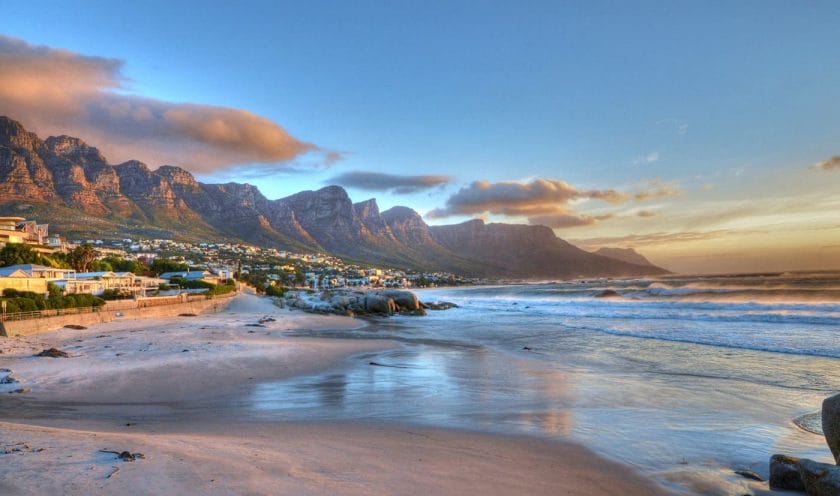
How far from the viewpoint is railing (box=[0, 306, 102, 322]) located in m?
25.6

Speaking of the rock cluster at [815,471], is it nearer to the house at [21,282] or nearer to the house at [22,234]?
the house at [21,282]

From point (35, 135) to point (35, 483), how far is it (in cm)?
22786

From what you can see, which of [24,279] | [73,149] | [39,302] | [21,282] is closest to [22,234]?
[24,279]

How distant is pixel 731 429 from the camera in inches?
405

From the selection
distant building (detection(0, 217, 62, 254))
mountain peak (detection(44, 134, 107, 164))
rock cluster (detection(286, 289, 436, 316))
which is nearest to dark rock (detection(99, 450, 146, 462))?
rock cluster (detection(286, 289, 436, 316))

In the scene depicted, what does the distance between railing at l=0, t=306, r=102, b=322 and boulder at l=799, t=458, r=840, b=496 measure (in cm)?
3337

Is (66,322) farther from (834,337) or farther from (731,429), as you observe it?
(834,337)

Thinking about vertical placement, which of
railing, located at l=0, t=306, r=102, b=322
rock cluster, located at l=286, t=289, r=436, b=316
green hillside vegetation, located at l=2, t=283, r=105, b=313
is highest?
green hillside vegetation, located at l=2, t=283, r=105, b=313

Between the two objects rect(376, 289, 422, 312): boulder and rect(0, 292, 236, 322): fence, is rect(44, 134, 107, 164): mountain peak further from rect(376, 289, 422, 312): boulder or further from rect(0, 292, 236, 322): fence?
rect(376, 289, 422, 312): boulder

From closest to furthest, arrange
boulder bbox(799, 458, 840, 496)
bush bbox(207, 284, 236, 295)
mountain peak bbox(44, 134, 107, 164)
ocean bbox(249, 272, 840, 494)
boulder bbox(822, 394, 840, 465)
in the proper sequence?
boulder bbox(799, 458, 840, 496), boulder bbox(822, 394, 840, 465), ocean bbox(249, 272, 840, 494), bush bbox(207, 284, 236, 295), mountain peak bbox(44, 134, 107, 164)

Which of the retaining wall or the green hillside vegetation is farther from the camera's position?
the green hillside vegetation

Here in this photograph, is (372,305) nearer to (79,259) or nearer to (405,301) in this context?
(405,301)

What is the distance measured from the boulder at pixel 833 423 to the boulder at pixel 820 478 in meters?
1.19

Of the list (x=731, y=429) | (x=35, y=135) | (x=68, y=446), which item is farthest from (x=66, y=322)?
(x=35, y=135)
